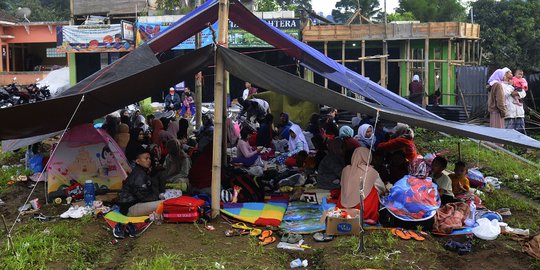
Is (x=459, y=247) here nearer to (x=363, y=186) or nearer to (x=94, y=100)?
(x=363, y=186)

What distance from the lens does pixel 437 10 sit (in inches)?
1193

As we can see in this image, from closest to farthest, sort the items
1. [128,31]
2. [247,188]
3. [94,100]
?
1. [94,100]
2. [247,188]
3. [128,31]

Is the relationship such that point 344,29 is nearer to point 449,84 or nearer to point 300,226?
point 449,84

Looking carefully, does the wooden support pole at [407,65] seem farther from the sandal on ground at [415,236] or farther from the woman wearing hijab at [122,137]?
the sandal on ground at [415,236]

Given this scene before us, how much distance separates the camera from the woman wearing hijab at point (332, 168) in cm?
711

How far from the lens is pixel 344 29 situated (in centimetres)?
1769

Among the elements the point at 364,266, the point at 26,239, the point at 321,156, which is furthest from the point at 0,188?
the point at 364,266

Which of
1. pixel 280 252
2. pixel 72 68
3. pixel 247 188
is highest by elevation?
pixel 72 68

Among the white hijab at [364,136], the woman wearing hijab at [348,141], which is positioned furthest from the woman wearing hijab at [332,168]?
the white hijab at [364,136]

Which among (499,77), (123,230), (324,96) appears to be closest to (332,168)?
(324,96)

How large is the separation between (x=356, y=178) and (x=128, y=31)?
15.7 metres

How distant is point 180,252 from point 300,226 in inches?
54.3

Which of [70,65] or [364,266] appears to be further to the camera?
[70,65]

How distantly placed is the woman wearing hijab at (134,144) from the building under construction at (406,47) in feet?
31.6
